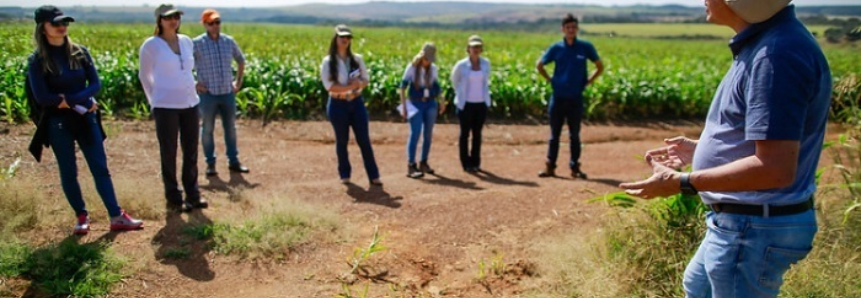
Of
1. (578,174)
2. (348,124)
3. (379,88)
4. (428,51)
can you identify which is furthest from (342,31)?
(379,88)

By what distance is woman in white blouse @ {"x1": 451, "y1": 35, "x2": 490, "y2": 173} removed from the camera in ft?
24.8

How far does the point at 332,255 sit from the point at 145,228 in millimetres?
1479

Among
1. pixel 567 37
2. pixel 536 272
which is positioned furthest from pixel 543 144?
pixel 536 272

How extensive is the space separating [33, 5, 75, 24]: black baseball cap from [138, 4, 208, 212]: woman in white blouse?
0.79 meters

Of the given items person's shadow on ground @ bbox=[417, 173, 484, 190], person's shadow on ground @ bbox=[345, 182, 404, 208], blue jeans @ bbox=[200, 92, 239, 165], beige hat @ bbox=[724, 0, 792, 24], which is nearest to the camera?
beige hat @ bbox=[724, 0, 792, 24]

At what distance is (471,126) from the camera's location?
7.86 m

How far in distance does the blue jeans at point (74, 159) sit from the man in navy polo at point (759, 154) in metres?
3.86

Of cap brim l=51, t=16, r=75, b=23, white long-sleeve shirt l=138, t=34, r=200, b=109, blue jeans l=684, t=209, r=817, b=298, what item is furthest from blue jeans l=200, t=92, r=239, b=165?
blue jeans l=684, t=209, r=817, b=298

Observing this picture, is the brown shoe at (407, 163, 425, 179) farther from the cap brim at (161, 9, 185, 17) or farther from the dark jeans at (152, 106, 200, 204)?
the cap brim at (161, 9, 185, 17)

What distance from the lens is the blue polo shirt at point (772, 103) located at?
6.62 feet

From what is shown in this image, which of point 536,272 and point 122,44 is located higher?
point 122,44

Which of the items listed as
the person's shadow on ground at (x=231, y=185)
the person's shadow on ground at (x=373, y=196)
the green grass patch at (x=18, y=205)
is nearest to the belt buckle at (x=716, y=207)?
the person's shadow on ground at (x=373, y=196)

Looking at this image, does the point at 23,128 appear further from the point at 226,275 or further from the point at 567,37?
the point at 567,37

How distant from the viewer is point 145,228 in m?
5.04
